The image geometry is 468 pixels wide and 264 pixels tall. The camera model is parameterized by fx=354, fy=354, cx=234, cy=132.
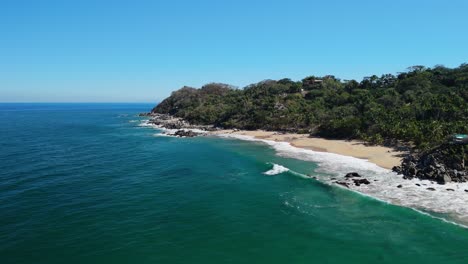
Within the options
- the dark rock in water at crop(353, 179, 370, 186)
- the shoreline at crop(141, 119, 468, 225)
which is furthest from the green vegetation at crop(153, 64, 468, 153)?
the dark rock in water at crop(353, 179, 370, 186)

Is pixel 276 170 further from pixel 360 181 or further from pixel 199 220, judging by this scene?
pixel 199 220

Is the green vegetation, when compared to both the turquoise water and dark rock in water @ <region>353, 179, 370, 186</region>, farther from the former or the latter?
the turquoise water

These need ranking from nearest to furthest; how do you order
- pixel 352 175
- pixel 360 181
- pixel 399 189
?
pixel 399 189
pixel 360 181
pixel 352 175

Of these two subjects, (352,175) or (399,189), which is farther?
(352,175)

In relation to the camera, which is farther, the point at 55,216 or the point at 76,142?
the point at 76,142

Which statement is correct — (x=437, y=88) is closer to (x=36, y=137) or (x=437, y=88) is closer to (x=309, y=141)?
(x=309, y=141)

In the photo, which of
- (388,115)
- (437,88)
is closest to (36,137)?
(388,115)

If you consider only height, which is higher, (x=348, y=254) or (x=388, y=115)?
(x=388, y=115)

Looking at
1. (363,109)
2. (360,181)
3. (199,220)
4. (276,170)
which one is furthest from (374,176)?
(363,109)
